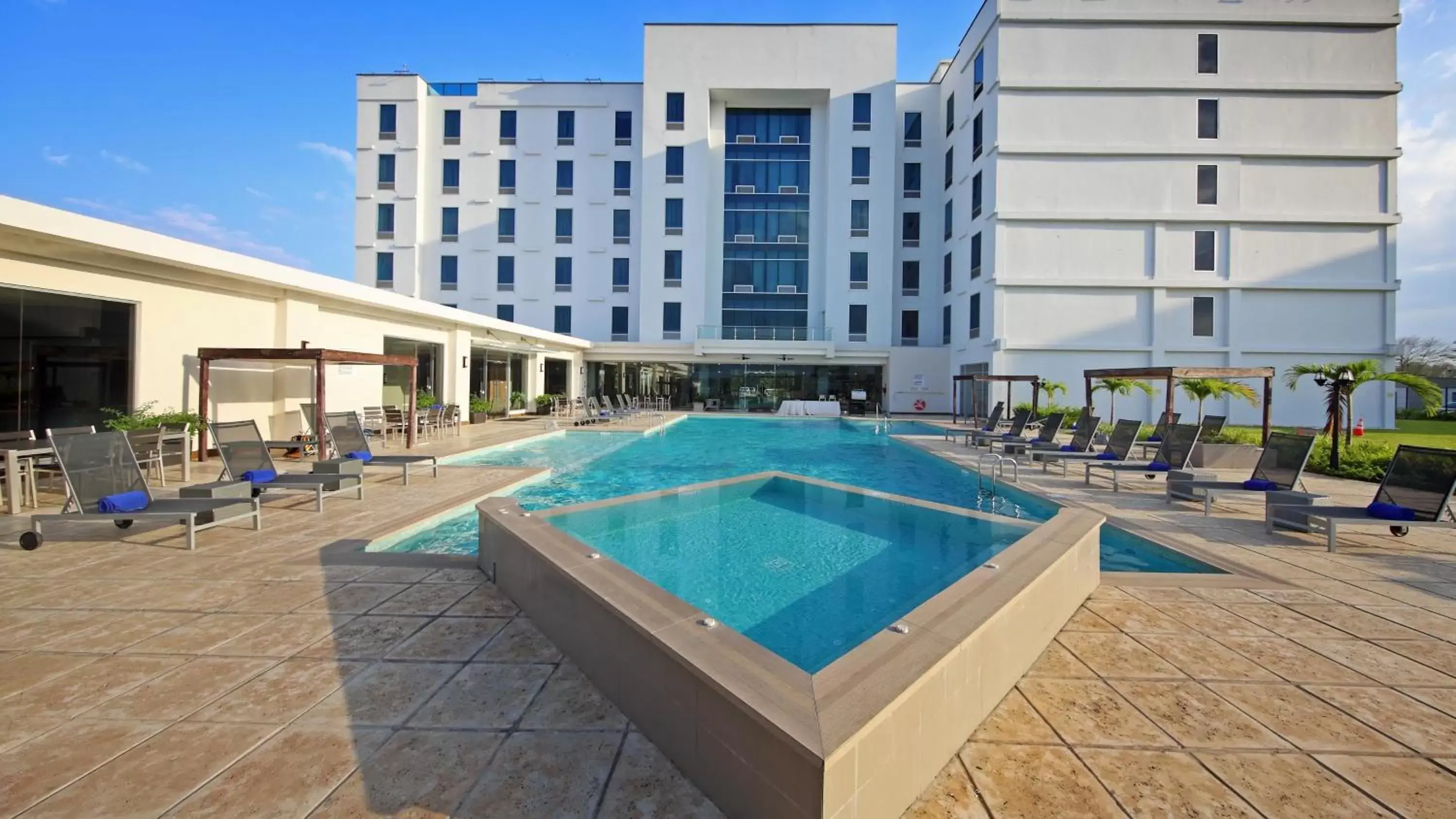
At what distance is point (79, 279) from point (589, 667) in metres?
10.1

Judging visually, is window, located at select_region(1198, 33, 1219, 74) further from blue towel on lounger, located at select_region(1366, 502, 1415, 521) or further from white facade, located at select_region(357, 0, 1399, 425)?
blue towel on lounger, located at select_region(1366, 502, 1415, 521)

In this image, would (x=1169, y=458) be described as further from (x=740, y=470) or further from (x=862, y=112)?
(x=862, y=112)

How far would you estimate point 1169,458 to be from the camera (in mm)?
9289

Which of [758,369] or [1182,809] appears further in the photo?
[758,369]

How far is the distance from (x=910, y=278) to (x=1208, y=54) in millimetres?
13613

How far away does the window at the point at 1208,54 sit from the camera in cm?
2280

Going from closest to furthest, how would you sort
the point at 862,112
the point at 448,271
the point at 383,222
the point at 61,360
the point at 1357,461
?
the point at 61,360 < the point at 1357,461 < the point at 862,112 < the point at 383,222 < the point at 448,271

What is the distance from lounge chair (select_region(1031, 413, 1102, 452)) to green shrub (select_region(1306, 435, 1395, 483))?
309cm

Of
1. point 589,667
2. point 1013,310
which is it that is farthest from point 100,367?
point 1013,310

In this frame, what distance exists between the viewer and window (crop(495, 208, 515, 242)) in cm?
3036

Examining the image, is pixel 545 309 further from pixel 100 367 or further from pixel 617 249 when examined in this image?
pixel 100 367

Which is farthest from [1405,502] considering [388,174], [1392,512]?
[388,174]

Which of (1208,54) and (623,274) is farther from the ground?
(1208,54)

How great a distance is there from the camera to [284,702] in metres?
2.64
